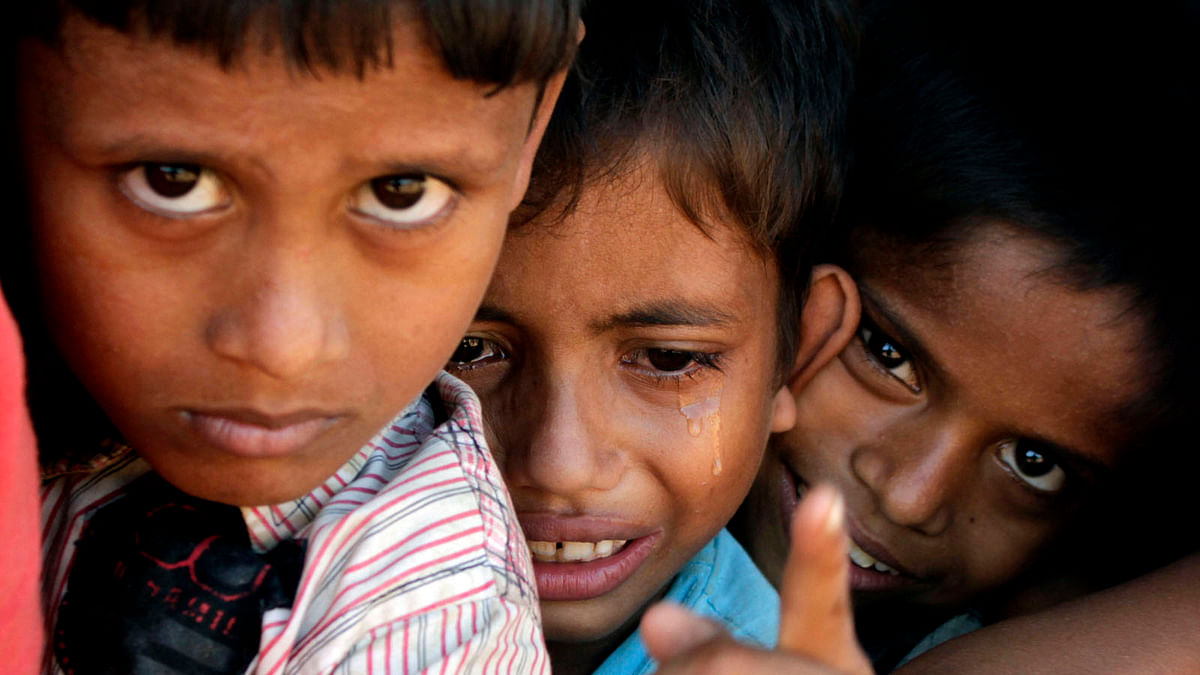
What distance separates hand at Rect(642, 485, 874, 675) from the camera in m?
1.09

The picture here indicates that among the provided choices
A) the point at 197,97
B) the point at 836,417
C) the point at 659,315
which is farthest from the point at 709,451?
the point at 197,97

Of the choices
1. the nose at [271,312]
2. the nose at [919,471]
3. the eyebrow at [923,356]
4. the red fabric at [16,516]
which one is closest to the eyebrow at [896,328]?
the eyebrow at [923,356]

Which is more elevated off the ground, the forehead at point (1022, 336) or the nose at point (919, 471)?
the forehead at point (1022, 336)

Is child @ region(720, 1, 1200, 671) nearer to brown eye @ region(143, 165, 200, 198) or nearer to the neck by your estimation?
the neck

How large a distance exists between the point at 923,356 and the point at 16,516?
5.65 ft

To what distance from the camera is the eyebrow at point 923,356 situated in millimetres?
2266

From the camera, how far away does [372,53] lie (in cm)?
110

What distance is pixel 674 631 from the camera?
1.17 meters

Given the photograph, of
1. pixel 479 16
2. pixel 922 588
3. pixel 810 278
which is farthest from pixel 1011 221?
pixel 479 16

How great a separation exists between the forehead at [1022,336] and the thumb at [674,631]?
120 cm

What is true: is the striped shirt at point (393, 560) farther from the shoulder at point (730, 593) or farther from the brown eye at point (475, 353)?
the shoulder at point (730, 593)

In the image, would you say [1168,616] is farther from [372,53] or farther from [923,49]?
[372,53]

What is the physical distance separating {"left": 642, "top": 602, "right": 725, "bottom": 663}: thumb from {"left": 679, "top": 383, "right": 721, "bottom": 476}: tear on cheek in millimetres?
799

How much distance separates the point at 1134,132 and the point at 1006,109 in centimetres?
23
